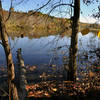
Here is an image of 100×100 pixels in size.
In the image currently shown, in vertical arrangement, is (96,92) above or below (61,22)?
below

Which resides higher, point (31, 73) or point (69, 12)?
point (69, 12)

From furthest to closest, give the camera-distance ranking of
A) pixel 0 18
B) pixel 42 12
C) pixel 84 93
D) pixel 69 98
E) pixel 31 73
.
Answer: pixel 31 73
pixel 42 12
pixel 84 93
pixel 69 98
pixel 0 18

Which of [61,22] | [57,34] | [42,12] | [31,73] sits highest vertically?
[42,12]

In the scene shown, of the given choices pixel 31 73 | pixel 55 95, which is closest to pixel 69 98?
pixel 55 95

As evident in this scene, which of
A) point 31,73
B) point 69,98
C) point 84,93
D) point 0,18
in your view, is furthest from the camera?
point 31,73

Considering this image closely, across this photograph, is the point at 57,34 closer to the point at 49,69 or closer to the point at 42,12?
the point at 42,12

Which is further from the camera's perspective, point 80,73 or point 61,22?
point 80,73

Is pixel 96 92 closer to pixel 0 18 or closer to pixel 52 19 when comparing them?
pixel 52 19

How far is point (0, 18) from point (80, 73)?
16.4 feet

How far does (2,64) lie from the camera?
296 inches

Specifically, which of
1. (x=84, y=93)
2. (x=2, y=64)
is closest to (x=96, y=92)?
(x=84, y=93)

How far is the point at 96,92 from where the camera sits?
3299mm

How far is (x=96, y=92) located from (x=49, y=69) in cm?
402

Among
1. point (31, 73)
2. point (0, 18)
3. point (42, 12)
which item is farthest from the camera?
point (31, 73)
